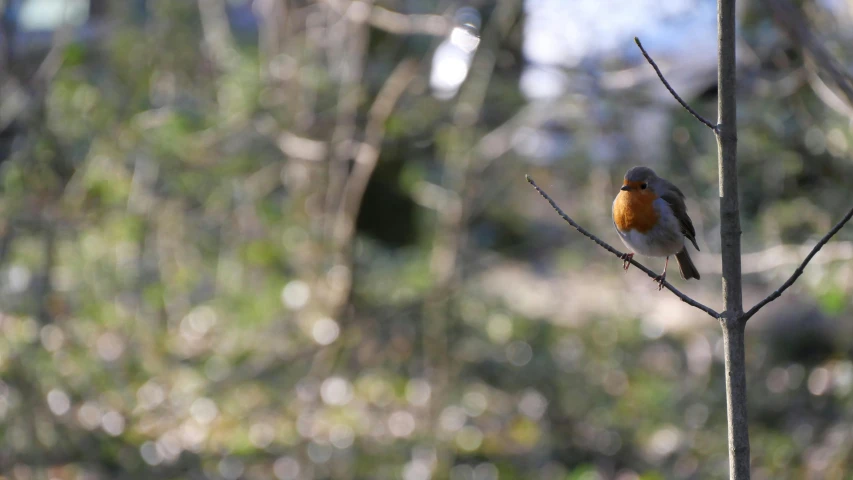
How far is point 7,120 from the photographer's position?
134 inches

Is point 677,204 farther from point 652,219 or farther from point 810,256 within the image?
point 810,256

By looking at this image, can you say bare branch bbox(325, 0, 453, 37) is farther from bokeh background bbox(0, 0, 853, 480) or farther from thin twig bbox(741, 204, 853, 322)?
thin twig bbox(741, 204, 853, 322)

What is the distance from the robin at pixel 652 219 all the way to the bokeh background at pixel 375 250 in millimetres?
1746

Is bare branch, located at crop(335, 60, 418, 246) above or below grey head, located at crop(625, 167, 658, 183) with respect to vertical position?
above

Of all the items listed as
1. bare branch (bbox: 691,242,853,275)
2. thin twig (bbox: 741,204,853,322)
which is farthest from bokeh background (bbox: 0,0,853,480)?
thin twig (bbox: 741,204,853,322)

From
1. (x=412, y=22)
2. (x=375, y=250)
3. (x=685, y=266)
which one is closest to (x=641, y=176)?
(x=685, y=266)

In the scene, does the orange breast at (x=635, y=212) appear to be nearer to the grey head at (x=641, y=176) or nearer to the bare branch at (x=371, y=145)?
the grey head at (x=641, y=176)

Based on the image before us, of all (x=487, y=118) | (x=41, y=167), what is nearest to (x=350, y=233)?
(x=487, y=118)

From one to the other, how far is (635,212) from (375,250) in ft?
12.0

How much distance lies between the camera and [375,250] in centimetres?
472

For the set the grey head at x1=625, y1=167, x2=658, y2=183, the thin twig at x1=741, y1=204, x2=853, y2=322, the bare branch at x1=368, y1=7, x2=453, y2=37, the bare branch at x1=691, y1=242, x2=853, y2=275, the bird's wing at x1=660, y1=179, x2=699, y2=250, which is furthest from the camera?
the bare branch at x1=368, y1=7, x2=453, y2=37

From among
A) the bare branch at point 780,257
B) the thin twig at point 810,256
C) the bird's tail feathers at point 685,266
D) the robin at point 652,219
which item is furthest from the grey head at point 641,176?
the bare branch at point 780,257

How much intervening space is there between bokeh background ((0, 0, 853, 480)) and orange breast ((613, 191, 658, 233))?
1.76m

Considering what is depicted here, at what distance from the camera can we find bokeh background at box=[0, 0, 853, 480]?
127 inches
